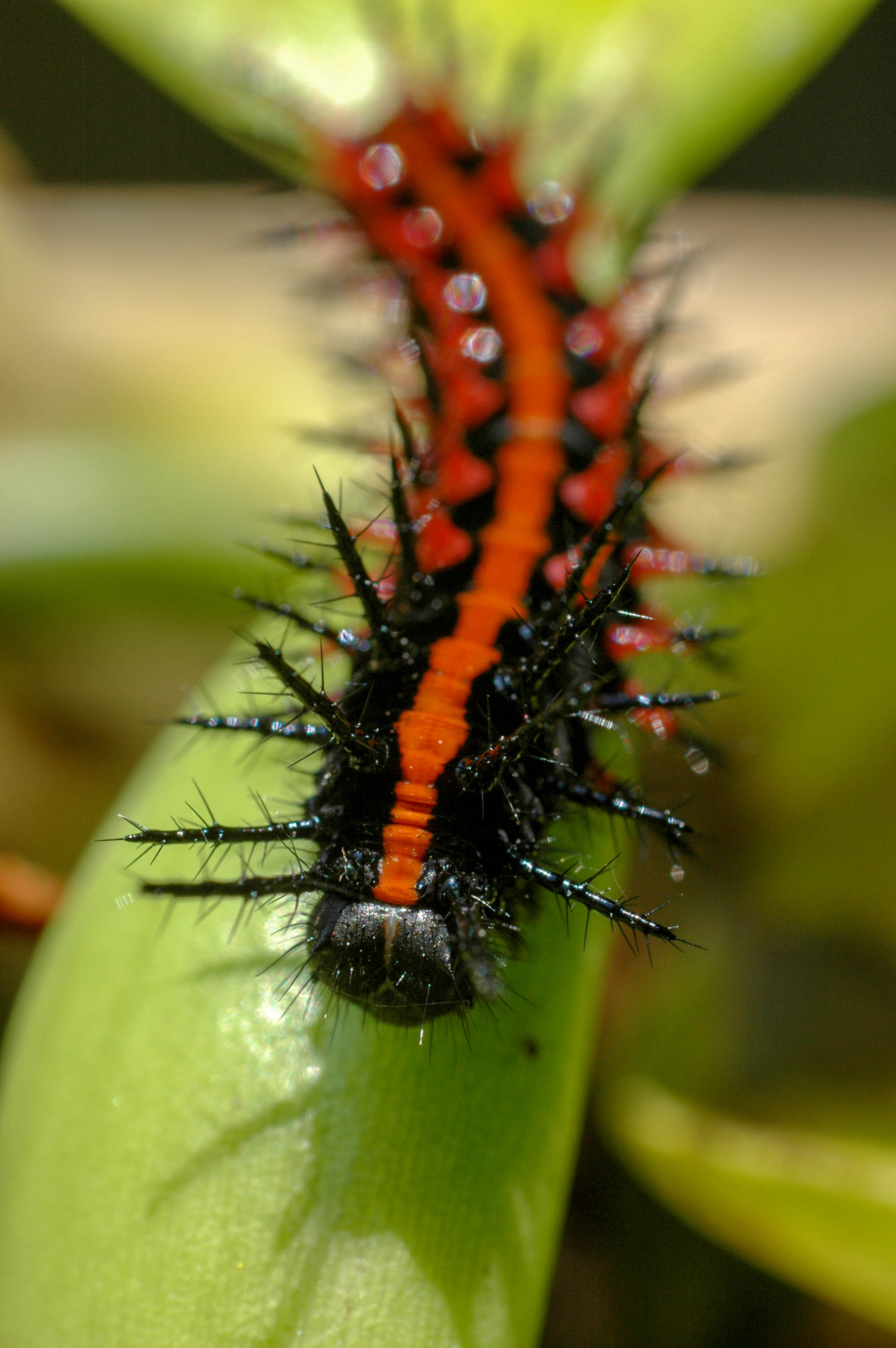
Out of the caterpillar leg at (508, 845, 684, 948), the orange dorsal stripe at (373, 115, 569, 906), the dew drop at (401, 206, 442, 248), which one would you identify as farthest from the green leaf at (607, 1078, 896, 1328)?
the dew drop at (401, 206, 442, 248)

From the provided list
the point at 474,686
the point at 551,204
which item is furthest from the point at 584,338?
the point at 474,686

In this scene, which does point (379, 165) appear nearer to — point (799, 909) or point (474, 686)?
point (474, 686)

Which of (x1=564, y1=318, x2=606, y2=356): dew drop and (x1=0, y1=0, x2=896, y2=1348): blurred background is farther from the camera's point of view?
(x1=564, y1=318, x2=606, y2=356): dew drop

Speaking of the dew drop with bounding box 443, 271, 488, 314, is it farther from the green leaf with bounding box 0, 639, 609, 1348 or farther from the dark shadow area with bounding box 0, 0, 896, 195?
the dark shadow area with bounding box 0, 0, 896, 195

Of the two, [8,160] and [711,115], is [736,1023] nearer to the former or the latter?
[711,115]

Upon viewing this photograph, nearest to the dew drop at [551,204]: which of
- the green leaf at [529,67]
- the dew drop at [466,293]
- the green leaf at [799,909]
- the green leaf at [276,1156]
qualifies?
the green leaf at [529,67]

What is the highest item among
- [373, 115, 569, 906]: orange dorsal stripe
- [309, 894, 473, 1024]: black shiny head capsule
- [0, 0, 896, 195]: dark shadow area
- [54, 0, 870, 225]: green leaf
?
[0, 0, 896, 195]: dark shadow area
